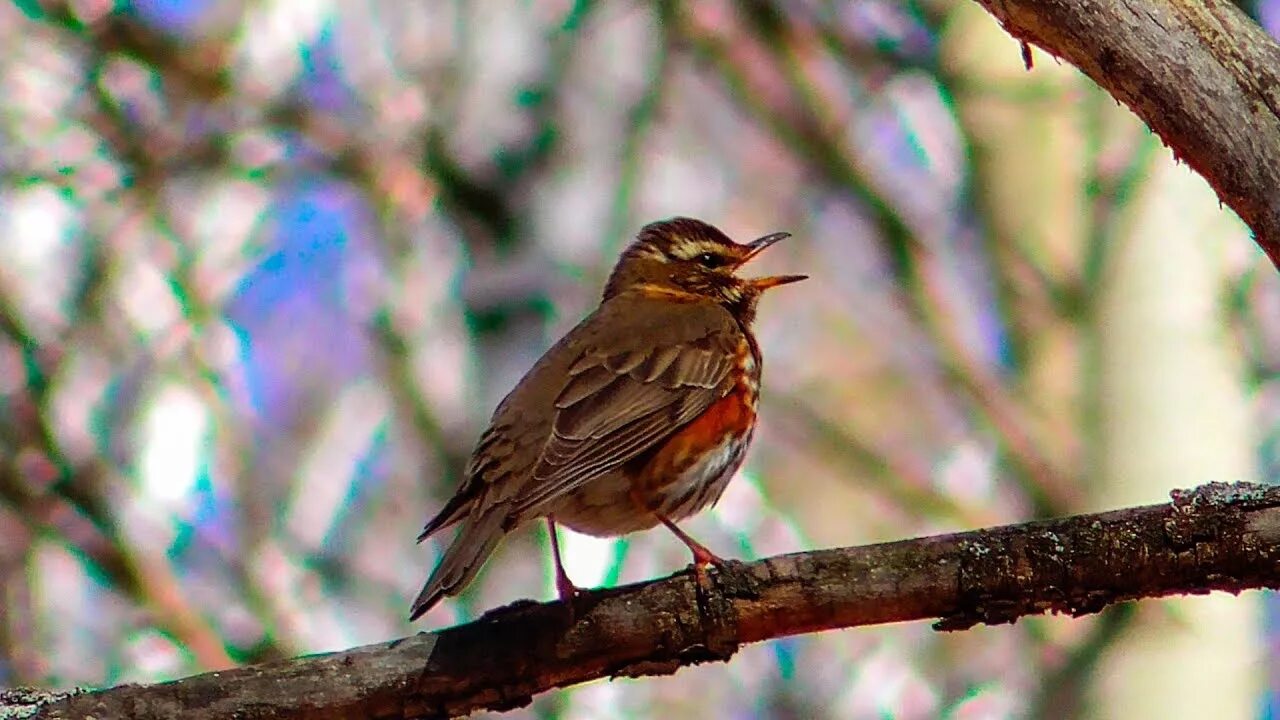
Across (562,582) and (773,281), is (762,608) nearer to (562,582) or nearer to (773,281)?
(562,582)

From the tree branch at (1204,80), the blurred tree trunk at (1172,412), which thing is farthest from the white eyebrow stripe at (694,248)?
the tree branch at (1204,80)

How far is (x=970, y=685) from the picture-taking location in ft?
39.0

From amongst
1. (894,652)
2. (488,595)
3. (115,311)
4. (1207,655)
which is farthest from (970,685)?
(115,311)

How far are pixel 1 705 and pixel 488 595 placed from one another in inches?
173

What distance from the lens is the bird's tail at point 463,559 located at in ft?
13.8

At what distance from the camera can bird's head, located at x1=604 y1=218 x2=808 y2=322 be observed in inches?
279

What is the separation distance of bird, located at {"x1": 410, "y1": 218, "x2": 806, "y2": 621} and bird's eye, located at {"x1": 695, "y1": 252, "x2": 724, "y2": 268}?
46 centimetres

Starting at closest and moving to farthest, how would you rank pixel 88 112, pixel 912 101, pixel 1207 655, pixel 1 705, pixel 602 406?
pixel 1 705 < pixel 602 406 < pixel 1207 655 < pixel 88 112 < pixel 912 101

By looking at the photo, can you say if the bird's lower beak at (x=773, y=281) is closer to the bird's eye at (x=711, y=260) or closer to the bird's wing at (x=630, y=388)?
the bird's eye at (x=711, y=260)

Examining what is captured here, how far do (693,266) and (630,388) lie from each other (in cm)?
153

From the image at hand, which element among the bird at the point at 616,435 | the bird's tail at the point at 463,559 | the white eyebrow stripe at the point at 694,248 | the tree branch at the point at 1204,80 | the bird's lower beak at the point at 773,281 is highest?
the white eyebrow stripe at the point at 694,248

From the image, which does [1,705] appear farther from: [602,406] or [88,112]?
[88,112]

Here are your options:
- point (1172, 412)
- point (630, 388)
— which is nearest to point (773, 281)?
point (630, 388)

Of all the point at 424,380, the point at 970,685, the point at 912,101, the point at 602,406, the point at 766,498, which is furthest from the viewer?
the point at 766,498
